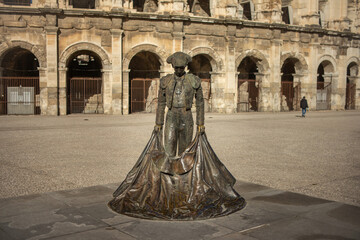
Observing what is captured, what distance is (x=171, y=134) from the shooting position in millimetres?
5914

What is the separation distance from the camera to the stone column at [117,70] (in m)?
22.9

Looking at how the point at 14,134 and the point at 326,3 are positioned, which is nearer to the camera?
the point at 14,134

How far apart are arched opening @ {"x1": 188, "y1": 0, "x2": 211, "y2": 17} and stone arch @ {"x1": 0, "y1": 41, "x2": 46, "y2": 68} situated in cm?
1074

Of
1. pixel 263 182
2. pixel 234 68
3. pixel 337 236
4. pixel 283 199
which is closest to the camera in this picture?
pixel 337 236

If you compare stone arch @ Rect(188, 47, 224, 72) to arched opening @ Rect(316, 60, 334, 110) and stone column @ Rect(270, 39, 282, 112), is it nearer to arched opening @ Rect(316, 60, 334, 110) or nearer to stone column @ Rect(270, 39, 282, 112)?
stone column @ Rect(270, 39, 282, 112)

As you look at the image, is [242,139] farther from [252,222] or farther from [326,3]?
[326,3]

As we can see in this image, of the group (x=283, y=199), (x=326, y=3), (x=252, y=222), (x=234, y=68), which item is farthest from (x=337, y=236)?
(x=326, y=3)

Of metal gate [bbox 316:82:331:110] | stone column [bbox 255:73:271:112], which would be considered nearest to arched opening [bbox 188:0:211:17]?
stone column [bbox 255:73:271:112]

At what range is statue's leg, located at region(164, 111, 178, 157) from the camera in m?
5.91

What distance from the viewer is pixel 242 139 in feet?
41.7

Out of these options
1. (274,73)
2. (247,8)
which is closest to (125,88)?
(274,73)

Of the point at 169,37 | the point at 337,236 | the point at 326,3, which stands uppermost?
the point at 326,3

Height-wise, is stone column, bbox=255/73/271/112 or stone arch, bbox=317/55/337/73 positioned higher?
stone arch, bbox=317/55/337/73

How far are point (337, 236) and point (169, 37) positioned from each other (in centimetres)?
2083
